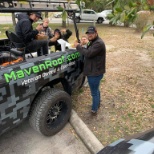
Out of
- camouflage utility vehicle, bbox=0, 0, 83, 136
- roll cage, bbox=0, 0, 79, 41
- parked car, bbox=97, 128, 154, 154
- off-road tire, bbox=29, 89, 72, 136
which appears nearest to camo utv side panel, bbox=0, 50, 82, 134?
camouflage utility vehicle, bbox=0, 0, 83, 136

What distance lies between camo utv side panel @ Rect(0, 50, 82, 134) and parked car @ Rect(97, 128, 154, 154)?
1.27 m

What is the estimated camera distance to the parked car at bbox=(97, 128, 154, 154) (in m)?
1.81

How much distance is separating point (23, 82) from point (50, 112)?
843mm

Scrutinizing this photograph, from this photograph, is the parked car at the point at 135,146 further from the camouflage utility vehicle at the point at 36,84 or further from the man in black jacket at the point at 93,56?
the man in black jacket at the point at 93,56

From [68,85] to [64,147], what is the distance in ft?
3.37

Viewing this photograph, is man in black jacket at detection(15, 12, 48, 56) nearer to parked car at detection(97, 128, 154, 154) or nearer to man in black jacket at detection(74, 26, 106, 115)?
man in black jacket at detection(74, 26, 106, 115)

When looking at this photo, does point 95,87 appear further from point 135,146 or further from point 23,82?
point 135,146

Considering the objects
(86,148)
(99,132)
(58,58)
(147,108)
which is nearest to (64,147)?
(86,148)

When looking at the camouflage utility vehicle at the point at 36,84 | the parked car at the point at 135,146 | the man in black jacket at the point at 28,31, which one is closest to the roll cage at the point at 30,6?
the camouflage utility vehicle at the point at 36,84

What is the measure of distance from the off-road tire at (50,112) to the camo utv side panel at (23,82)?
0.18 metres

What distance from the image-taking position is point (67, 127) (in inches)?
141

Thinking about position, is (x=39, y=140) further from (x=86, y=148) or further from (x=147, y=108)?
(x=147, y=108)

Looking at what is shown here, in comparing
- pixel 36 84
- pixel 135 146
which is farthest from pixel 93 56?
pixel 135 146

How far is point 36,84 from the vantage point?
2826 millimetres
